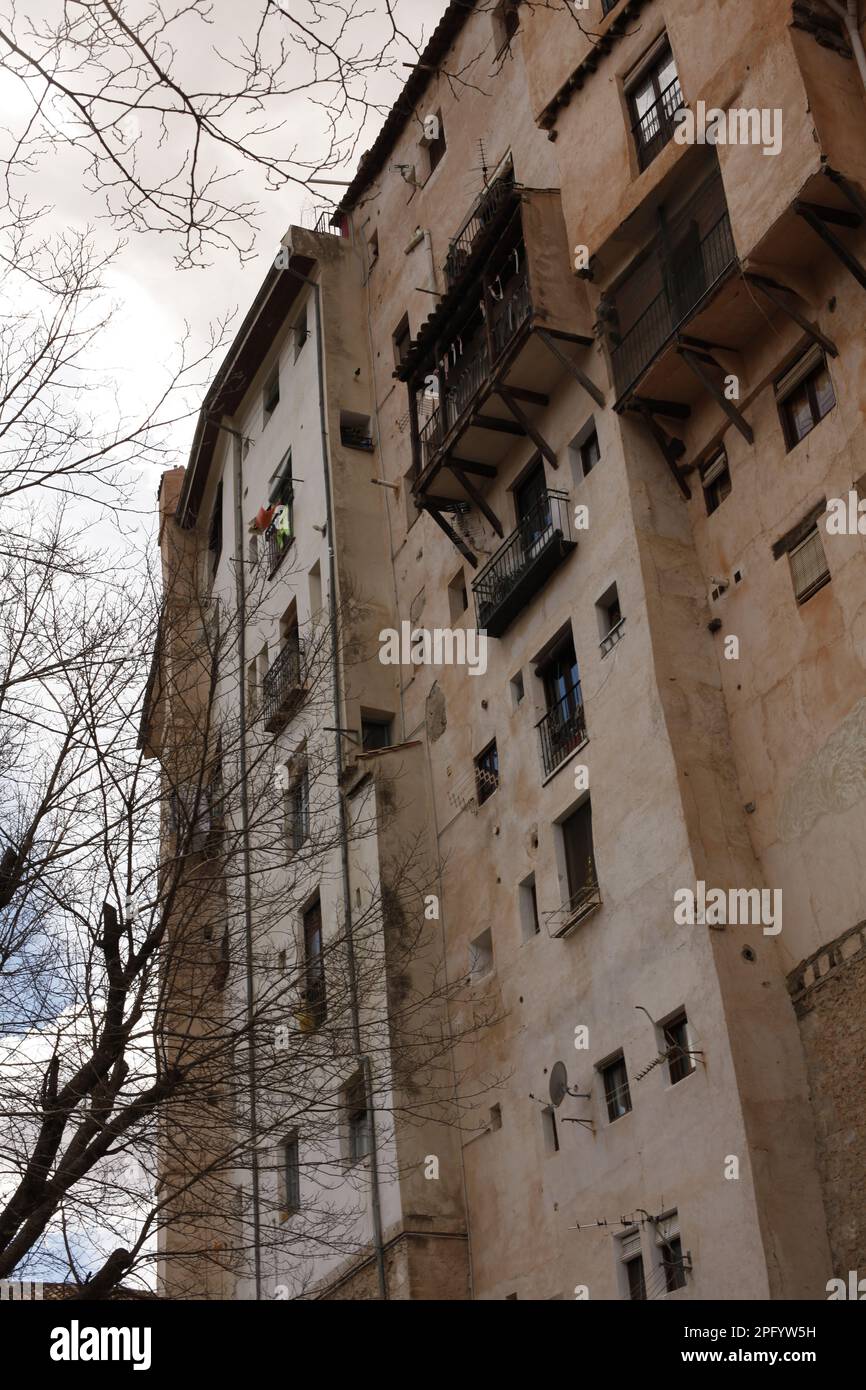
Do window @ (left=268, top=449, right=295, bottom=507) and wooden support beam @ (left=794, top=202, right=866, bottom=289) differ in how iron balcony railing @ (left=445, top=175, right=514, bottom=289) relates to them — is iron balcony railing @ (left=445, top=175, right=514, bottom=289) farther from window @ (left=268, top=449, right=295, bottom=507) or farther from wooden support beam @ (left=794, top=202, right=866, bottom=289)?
wooden support beam @ (left=794, top=202, right=866, bottom=289)

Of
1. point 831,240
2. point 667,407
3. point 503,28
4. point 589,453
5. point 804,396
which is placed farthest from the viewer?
point 503,28

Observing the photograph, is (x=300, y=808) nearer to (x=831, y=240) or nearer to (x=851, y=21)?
(x=831, y=240)

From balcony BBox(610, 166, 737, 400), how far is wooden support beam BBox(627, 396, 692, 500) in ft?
1.14

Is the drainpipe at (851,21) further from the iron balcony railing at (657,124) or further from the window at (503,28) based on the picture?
the window at (503,28)

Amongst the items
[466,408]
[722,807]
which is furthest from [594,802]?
[466,408]

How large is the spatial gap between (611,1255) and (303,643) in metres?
14.6

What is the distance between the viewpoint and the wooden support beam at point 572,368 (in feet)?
78.6

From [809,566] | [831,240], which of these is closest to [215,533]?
[809,566]

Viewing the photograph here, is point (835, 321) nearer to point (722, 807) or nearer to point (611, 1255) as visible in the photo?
point (722, 807)

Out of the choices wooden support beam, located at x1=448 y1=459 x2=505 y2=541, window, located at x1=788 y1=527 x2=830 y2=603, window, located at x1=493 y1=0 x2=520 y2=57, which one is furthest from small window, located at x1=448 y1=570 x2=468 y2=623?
window, located at x1=493 y1=0 x2=520 y2=57

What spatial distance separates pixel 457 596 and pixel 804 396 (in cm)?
916

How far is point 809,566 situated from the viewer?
787 inches

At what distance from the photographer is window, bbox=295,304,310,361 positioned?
120 ft

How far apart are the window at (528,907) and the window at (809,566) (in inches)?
253
